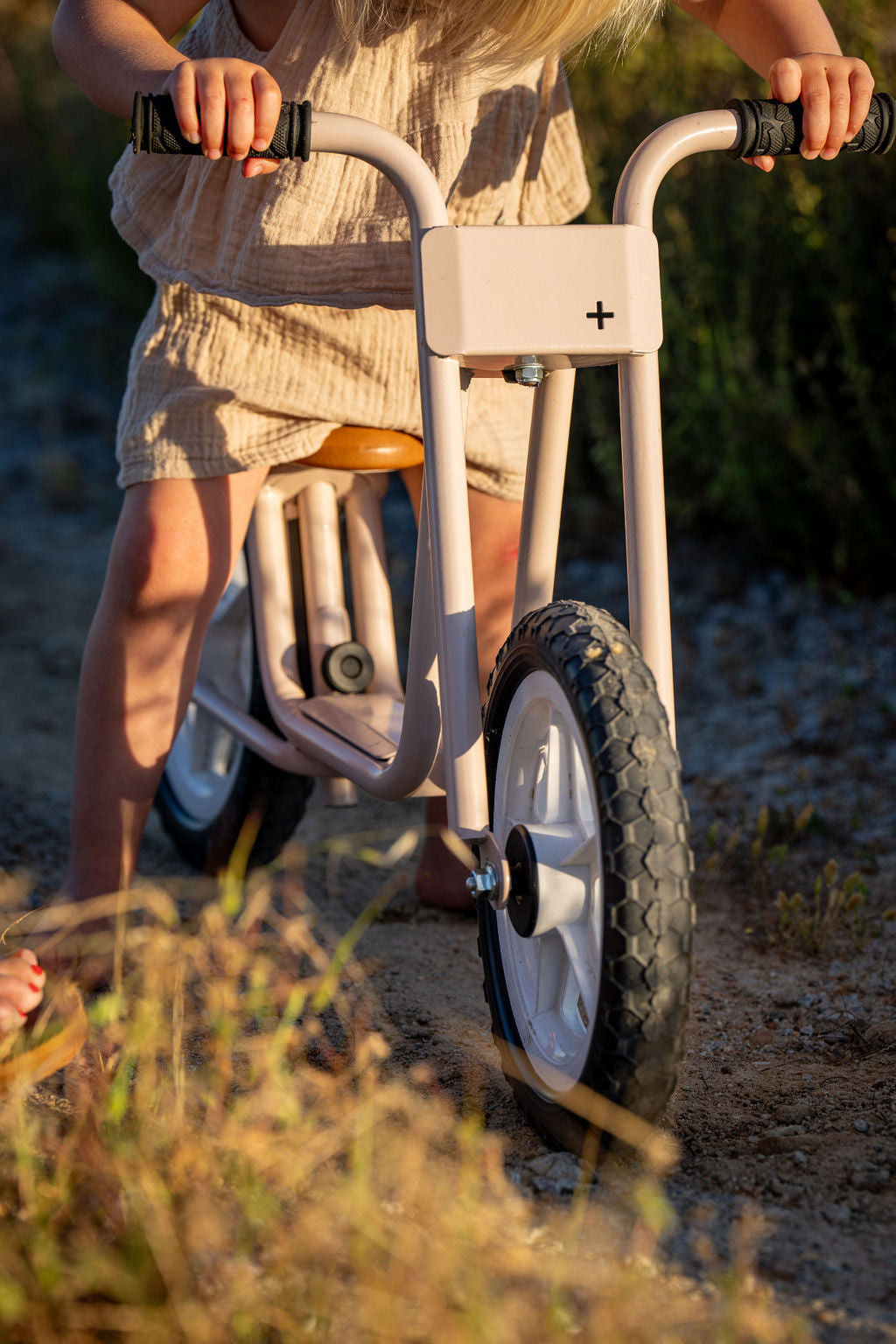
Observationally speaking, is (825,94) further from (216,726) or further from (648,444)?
(216,726)

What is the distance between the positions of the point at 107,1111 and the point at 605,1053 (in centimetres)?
47

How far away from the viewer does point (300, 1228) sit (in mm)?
1089

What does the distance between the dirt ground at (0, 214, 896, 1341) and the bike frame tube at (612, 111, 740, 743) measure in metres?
0.47

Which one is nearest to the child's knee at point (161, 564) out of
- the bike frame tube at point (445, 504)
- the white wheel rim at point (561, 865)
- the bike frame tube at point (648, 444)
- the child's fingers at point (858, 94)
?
the bike frame tube at point (445, 504)

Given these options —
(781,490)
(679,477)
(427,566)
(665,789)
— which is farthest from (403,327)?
(679,477)

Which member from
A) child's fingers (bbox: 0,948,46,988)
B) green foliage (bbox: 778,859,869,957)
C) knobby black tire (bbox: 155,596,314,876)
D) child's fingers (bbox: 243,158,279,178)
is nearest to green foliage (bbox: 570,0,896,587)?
green foliage (bbox: 778,859,869,957)

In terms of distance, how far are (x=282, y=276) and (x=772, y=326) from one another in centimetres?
220

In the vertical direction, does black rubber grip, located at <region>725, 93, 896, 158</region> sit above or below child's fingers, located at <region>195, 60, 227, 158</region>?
above

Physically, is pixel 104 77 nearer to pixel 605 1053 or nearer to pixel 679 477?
pixel 605 1053

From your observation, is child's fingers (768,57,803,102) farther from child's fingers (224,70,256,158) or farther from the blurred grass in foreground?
the blurred grass in foreground

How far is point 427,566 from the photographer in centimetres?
144

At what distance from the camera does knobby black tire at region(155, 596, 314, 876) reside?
2.09 m

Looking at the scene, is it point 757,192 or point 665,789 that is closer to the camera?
point 665,789

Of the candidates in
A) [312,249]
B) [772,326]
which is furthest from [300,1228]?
[772,326]
